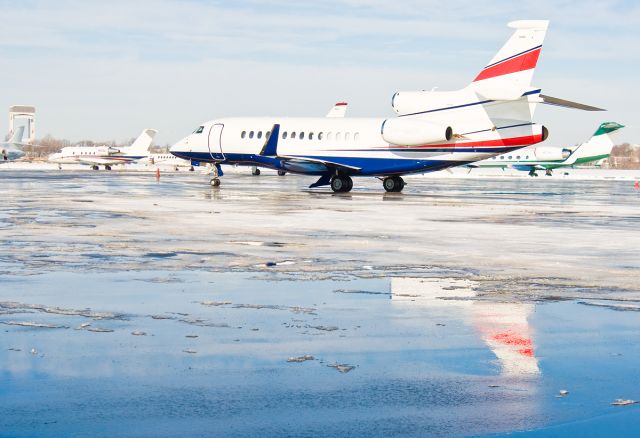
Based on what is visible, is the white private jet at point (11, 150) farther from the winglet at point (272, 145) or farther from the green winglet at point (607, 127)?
the winglet at point (272, 145)

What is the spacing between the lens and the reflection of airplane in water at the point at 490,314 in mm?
7883

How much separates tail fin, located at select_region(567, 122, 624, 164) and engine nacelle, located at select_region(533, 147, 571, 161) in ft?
6.56

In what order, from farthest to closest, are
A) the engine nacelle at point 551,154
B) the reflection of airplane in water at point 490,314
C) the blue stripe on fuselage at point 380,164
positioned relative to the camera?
the engine nacelle at point 551,154 < the blue stripe on fuselage at point 380,164 < the reflection of airplane in water at point 490,314

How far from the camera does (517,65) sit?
3578cm

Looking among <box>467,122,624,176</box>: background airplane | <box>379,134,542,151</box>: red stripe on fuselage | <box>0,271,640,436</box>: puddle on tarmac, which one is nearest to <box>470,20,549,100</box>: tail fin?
<box>379,134,542,151</box>: red stripe on fuselage

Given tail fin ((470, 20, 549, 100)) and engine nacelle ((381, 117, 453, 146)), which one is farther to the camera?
engine nacelle ((381, 117, 453, 146))

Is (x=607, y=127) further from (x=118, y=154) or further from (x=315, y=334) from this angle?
(x=315, y=334)

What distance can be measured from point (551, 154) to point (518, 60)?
61.1 metres

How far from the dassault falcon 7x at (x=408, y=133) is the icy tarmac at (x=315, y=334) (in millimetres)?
17642

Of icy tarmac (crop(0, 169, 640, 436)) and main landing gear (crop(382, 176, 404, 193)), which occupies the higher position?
main landing gear (crop(382, 176, 404, 193))

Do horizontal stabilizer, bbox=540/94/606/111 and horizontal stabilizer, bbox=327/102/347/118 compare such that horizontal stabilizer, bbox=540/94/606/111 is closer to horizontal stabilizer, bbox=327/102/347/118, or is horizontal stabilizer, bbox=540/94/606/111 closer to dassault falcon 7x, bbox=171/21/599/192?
dassault falcon 7x, bbox=171/21/599/192

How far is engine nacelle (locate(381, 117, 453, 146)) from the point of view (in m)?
38.2

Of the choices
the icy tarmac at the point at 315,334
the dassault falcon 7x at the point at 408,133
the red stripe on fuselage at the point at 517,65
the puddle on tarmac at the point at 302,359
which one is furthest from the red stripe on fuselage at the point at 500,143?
the puddle on tarmac at the point at 302,359

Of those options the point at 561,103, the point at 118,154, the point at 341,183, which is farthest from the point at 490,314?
the point at 118,154
